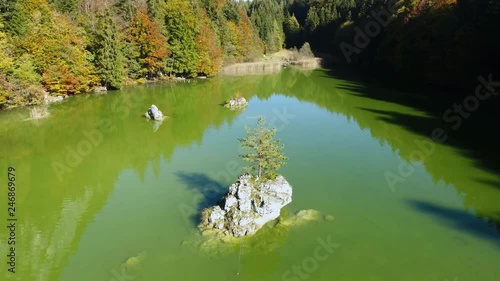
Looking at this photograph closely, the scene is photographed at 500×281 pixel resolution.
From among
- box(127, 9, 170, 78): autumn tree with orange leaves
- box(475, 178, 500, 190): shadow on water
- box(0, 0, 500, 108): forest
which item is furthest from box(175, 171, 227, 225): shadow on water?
box(127, 9, 170, 78): autumn tree with orange leaves

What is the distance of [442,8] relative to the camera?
4831 cm

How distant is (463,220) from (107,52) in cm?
4440

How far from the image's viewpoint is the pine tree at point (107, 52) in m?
47.9

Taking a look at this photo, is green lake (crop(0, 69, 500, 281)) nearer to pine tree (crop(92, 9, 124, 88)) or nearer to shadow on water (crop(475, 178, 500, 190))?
shadow on water (crop(475, 178, 500, 190))

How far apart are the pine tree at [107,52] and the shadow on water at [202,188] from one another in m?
32.2

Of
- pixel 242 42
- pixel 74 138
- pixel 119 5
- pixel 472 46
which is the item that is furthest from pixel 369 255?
pixel 242 42

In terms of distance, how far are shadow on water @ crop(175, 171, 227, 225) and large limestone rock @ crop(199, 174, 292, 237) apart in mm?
1019

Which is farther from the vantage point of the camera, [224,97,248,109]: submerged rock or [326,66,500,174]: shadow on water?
[224,97,248,109]: submerged rock

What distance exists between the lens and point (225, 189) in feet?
63.0

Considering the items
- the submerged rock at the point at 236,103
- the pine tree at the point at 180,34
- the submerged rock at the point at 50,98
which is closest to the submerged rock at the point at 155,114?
the submerged rock at the point at 236,103

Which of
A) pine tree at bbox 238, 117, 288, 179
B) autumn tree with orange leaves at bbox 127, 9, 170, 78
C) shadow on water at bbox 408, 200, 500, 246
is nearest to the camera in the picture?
shadow on water at bbox 408, 200, 500, 246

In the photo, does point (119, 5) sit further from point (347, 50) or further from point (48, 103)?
point (347, 50)

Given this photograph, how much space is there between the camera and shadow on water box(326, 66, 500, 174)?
24.5 m

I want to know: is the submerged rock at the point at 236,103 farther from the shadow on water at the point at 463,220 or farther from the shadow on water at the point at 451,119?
the shadow on water at the point at 463,220
